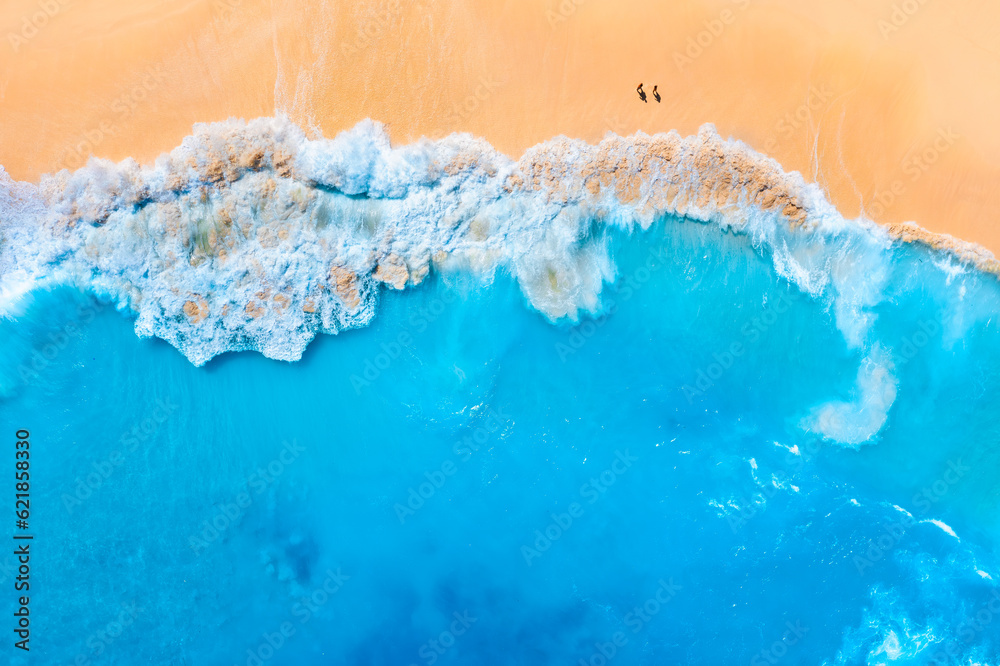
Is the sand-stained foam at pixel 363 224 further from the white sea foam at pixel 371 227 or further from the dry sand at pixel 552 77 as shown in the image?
the dry sand at pixel 552 77

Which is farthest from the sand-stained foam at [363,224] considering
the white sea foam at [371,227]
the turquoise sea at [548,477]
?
the turquoise sea at [548,477]

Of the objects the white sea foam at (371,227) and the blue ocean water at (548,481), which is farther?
the blue ocean water at (548,481)

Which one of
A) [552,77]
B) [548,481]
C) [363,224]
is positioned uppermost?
[552,77]

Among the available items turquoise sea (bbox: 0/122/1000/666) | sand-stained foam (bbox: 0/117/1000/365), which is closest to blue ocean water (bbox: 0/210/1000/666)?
turquoise sea (bbox: 0/122/1000/666)

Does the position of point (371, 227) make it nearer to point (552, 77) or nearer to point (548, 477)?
point (552, 77)

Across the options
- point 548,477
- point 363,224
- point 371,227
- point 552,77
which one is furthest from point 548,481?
point 552,77

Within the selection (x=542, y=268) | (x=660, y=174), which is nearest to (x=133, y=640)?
(x=542, y=268)

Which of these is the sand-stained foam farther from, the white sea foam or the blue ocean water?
the blue ocean water
